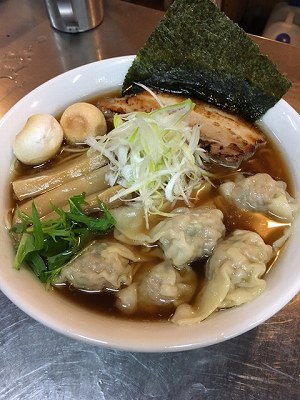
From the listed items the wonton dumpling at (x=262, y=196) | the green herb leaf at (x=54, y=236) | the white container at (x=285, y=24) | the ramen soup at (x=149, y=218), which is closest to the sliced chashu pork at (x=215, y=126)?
the ramen soup at (x=149, y=218)

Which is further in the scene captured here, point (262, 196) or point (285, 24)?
point (285, 24)

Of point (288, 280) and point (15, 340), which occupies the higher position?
point (288, 280)

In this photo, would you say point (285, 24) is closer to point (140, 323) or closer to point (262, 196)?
point (262, 196)

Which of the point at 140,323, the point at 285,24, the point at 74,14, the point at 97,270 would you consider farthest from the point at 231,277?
the point at 285,24

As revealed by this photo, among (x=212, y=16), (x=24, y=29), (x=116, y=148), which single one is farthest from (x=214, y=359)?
(x=24, y=29)

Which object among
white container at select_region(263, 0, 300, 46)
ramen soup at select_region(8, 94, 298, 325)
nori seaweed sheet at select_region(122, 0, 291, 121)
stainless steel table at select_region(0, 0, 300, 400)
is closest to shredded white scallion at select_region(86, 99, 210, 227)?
ramen soup at select_region(8, 94, 298, 325)

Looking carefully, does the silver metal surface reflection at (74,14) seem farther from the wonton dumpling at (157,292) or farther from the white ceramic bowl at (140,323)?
the wonton dumpling at (157,292)

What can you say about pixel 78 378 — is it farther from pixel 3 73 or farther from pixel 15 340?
pixel 3 73

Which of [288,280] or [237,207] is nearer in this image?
[288,280]
